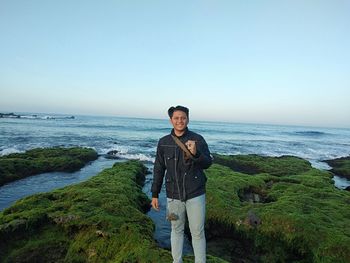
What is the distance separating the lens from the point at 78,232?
8.74 m

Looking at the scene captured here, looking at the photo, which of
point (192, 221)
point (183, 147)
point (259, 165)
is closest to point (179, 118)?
point (183, 147)

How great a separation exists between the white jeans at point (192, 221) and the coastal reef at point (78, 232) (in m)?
1.33

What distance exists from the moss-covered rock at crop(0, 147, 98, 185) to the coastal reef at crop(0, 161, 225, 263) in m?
9.62

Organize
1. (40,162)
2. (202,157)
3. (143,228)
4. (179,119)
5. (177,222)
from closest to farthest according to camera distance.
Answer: (202,157) → (179,119) → (177,222) → (143,228) → (40,162)

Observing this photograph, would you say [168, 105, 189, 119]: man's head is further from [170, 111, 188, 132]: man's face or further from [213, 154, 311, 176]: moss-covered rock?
[213, 154, 311, 176]: moss-covered rock

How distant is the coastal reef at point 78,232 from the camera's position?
7.64 m

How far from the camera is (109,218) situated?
9000 mm

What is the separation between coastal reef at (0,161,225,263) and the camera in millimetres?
7645

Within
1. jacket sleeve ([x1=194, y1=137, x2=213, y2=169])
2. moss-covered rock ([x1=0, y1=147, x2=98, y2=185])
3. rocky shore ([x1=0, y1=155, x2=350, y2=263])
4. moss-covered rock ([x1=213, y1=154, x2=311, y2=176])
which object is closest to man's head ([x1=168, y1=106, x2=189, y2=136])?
jacket sleeve ([x1=194, y1=137, x2=213, y2=169])

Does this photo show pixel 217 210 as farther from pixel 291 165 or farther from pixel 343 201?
pixel 291 165

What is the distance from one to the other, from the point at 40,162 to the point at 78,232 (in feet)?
51.7

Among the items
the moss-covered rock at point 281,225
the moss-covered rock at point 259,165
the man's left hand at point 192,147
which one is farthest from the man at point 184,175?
the moss-covered rock at point 259,165

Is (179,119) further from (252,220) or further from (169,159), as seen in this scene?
(252,220)

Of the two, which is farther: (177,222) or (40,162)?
(40,162)
